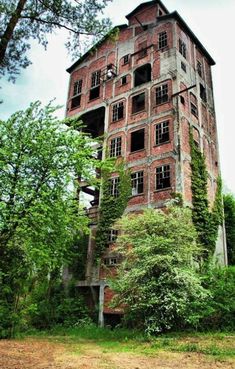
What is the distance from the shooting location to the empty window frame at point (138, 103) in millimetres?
24689

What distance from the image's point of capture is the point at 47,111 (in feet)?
46.7

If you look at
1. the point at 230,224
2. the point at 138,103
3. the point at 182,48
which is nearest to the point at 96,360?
the point at 230,224

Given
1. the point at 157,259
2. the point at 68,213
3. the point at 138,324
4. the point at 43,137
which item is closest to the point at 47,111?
the point at 43,137

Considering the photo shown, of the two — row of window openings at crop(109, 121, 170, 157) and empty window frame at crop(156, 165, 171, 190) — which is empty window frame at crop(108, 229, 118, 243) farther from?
row of window openings at crop(109, 121, 170, 157)

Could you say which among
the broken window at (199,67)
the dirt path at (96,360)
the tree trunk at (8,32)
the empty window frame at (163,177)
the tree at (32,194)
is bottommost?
the dirt path at (96,360)

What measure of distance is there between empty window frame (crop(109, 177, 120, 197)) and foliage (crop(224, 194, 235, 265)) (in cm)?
867

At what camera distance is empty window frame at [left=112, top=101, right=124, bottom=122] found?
82.6 feet

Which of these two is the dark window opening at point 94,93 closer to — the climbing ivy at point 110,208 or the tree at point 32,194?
the climbing ivy at point 110,208

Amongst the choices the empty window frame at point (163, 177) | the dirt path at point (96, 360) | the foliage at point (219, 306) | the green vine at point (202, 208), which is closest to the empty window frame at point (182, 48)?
the green vine at point (202, 208)

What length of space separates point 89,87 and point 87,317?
1863 cm

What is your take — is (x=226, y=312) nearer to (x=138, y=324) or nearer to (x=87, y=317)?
(x=138, y=324)

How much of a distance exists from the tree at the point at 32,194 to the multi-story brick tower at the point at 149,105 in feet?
24.2

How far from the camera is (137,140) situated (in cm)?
2456

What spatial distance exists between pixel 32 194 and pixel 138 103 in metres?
16.4
